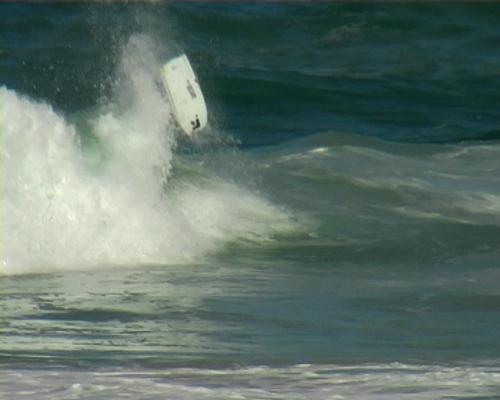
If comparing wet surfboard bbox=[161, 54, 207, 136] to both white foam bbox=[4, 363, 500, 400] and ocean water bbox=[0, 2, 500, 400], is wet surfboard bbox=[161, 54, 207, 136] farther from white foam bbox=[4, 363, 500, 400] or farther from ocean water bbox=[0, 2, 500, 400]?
white foam bbox=[4, 363, 500, 400]

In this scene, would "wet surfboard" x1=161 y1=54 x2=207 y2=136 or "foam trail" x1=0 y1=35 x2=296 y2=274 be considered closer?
"foam trail" x1=0 y1=35 x2=296 y2=274

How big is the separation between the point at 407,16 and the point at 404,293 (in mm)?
18357

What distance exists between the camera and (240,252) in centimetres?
996

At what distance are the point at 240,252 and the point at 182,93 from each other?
1.64m

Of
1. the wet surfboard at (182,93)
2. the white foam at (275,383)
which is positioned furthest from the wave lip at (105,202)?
the white foam at (275,383)

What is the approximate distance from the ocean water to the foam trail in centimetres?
2

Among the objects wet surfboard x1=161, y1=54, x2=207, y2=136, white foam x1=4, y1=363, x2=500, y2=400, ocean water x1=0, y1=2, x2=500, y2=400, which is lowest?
white foam x1=4, y1=363, x2=500, y2=400

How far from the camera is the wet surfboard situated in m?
11.2

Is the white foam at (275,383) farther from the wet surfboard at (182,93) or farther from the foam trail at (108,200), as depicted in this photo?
the wet surfboard at (182,93)

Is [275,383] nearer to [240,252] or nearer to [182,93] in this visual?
[240,252]

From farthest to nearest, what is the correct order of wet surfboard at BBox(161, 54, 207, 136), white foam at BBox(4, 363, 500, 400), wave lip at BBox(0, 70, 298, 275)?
1. wet surfboard at BBox(161, 54, 207, 136)
2. wave lip at BBox(0, 70, 298, 275)
3. white foam at BBox(4, 363, 500, 400)

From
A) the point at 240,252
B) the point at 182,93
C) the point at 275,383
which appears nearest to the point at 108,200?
the point at 240,252

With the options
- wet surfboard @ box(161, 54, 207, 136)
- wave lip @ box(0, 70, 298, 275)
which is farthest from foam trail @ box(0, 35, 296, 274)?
wet surfboard @ box(161, 54, 207, 136)

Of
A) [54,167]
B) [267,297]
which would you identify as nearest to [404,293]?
[267,297]
